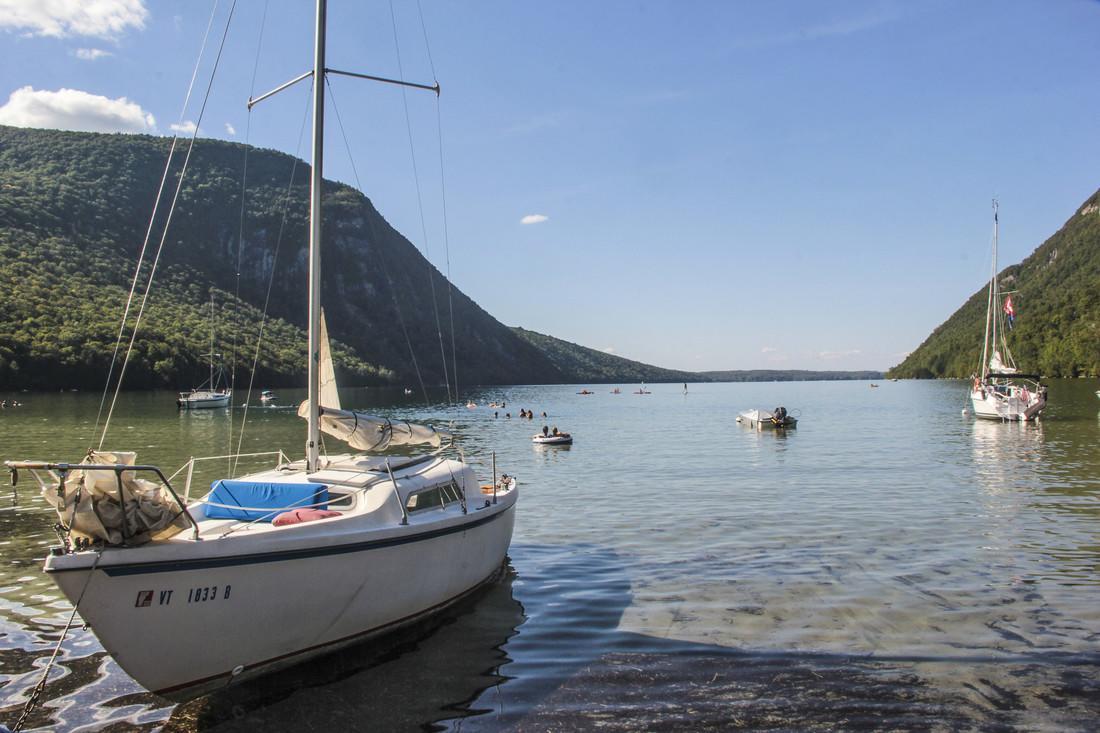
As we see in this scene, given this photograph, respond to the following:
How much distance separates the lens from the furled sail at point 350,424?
12789 mm

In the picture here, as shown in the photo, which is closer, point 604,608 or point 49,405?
point 604,608

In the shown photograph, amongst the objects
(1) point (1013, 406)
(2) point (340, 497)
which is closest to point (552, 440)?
(2) point (340, 497)

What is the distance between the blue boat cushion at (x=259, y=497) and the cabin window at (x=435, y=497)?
4.22 feet

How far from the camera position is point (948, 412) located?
252ft

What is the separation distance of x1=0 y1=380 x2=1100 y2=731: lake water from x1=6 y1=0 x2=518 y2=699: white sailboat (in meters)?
0.41

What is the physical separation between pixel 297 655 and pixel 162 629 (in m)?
1.87

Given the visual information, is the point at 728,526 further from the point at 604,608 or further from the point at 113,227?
the point at 113,227

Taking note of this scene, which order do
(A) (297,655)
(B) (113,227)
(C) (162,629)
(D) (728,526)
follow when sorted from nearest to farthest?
1. (C) (162,629)
2. (A) (297,655)
3. (D) (728,526)
4. (B) (113,227)

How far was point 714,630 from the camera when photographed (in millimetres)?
11398

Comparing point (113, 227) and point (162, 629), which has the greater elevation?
point (113, 227)

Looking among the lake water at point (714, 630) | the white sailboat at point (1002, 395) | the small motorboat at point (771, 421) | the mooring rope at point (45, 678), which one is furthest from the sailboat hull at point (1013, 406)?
the mooring rope at point (45, 678)

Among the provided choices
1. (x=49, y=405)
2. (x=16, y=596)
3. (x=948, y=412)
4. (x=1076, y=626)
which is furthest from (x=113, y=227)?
(x=1076, y=626)

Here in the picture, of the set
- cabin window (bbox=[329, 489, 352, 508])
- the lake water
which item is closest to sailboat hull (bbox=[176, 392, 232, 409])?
the lake water

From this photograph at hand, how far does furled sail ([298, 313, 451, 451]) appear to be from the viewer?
12789mm
